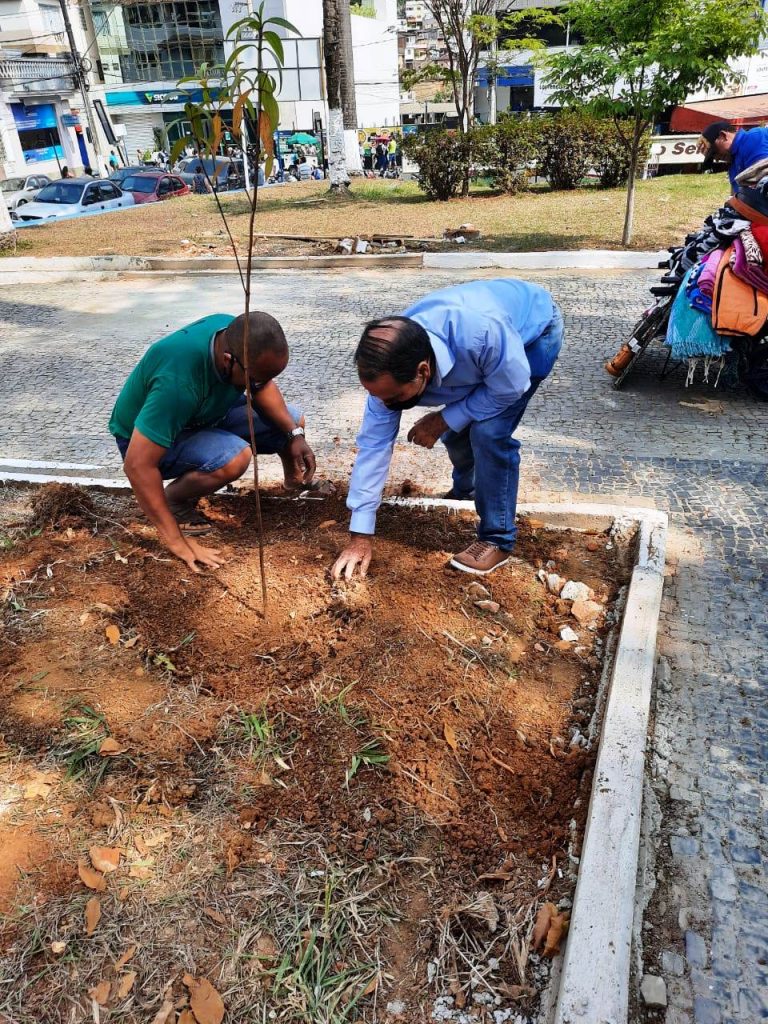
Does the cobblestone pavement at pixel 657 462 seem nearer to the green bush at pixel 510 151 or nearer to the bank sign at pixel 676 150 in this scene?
the green bush at pixel 510 151

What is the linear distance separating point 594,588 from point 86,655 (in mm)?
2010

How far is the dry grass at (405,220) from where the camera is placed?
10773 millimetres

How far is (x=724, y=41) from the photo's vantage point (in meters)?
7.90

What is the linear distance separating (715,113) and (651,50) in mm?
7514

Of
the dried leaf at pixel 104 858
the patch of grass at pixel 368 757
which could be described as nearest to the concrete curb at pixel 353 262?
the patch of grass at pixel 368 757

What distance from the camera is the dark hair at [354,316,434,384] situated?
8.04ft

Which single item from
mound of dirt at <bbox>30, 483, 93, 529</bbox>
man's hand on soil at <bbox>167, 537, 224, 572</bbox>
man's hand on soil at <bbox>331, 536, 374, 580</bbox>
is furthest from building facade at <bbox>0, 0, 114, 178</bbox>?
man's hand on soil at <bbox>331, 536, 374, 580</bbox>

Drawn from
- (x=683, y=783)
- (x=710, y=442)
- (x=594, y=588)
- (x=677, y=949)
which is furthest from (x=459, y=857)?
(x=710, y=442)

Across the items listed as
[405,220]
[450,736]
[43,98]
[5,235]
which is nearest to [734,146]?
[450,736]

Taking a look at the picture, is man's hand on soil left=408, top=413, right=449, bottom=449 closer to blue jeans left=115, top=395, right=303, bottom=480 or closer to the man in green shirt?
the man in green shirt

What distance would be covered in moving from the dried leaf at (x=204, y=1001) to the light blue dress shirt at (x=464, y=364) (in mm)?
1643

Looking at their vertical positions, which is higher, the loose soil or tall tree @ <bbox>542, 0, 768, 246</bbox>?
tall tree @ <bbox>542, 0, 768, 246</bbox>

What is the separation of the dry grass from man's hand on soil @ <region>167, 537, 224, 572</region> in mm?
8212

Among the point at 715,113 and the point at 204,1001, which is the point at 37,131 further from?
the point at 204,1001
